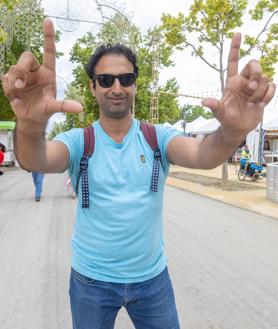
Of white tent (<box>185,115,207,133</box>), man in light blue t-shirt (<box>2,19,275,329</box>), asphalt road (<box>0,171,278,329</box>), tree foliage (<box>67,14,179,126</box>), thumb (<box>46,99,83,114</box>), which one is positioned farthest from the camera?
white tent (<box>185,115,207,133</box>)

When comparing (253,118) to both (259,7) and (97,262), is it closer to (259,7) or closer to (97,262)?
(97,262)

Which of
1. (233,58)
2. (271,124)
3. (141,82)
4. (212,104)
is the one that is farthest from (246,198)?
(141,82)

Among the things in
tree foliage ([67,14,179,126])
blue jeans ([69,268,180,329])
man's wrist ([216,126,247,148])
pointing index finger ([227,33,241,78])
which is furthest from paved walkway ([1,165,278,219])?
tree foliage ([67,14,179,126])

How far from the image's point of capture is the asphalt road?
339 cm

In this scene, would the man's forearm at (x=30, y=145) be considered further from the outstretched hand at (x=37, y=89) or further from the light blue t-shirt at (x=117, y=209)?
the light blue t-shirt at (x=117, y=209)

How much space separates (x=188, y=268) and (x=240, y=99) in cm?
338

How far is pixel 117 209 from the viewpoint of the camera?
71.9 inches

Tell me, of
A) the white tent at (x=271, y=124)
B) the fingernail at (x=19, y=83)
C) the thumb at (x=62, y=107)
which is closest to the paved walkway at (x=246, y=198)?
the thumb at (x=62, y=107)

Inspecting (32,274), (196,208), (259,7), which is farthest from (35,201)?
(259,7)

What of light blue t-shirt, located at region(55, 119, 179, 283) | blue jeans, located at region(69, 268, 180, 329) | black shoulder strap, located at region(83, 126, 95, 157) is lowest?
blue jeans, located at region(69, 268, 180, 329)

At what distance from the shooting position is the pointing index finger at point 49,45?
153 centimetres

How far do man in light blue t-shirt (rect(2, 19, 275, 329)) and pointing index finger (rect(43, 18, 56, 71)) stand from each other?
1.03 ft

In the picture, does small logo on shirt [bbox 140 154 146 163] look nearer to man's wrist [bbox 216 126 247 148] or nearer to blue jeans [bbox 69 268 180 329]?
man's wrist [bbox 216 126 247 148]

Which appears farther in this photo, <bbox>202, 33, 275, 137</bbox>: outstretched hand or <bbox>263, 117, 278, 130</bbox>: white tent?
<bbox>263, 117, 278, 130</bbox>: white tent
